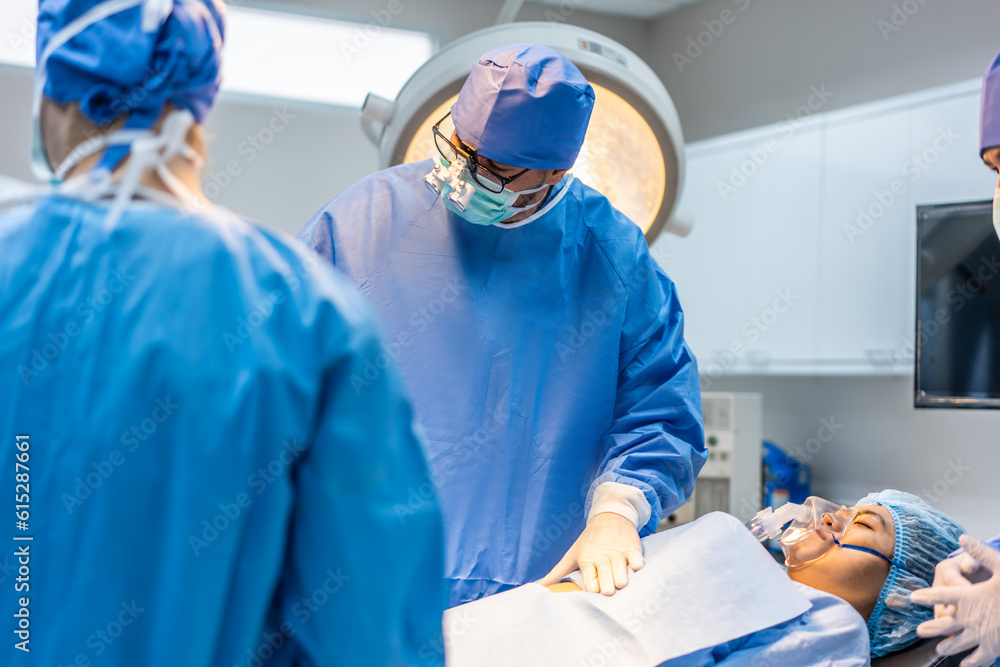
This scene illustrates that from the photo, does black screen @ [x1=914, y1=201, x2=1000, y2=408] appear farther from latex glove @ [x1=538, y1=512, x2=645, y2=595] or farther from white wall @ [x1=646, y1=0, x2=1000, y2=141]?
latex glove @ [x1=538, y1=512, x2=645, y2=595]

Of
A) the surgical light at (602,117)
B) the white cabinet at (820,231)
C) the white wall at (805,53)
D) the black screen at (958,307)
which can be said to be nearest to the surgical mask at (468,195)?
the surgical light at (602,117)

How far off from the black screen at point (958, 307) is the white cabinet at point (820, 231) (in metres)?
0.19

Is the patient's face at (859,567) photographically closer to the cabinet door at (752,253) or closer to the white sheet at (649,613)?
the white sheet at (649,613)

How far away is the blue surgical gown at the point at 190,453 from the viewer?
0.64m

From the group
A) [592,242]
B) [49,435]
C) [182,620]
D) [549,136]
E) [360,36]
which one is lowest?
[182,620]

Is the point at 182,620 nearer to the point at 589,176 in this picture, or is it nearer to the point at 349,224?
the point at 349,224

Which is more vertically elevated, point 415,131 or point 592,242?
point 415,131

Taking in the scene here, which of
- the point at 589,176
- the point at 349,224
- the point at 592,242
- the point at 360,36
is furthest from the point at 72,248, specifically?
the point at 360,36

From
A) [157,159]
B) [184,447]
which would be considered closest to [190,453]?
[184,447]

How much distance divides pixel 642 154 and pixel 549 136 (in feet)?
1.14

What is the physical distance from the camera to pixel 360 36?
160 inches

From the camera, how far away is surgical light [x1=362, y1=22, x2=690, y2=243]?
1589mm

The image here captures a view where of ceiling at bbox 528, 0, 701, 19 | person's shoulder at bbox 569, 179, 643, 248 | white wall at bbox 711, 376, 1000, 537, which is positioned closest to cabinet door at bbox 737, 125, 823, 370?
white wall at bbox 711, 376, 1000, 537

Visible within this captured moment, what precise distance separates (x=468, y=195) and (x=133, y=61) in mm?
763
